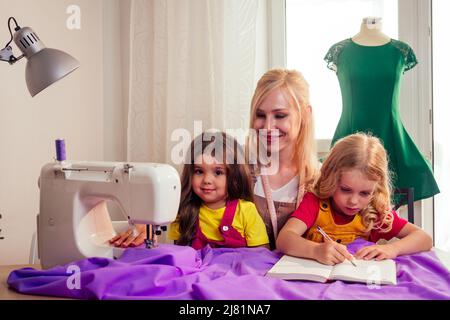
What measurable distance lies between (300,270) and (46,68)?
779 mm

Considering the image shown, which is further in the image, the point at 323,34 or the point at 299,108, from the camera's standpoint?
the point at 323,34

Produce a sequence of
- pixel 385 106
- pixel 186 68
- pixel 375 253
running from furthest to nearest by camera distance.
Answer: pixel 186 68 → pixel 385 106 → pixel 375 253

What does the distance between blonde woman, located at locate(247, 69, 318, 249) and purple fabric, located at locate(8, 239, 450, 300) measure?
1.35 ft

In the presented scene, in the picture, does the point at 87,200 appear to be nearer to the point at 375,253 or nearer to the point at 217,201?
the point at 217,201

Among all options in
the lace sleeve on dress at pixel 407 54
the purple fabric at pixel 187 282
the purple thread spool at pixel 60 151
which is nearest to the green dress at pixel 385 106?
the lace sleeve on dress at pixel 407 54

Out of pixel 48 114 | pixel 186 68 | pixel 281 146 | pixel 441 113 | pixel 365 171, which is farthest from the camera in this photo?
pixel 441 113

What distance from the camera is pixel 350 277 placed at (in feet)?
4.17

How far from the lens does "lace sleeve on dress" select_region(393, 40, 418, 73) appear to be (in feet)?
7.25

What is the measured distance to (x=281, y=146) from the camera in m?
1.83

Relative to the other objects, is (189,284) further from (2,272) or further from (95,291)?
(2,272)

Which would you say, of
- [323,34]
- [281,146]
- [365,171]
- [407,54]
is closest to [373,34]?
[407,54]

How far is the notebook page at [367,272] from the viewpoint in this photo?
1260 millimetres

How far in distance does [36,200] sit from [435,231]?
1.68 meters

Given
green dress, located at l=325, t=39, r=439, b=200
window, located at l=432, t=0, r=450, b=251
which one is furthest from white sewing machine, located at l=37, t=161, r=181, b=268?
window, located at l=432, t=0, r=450, b=251
